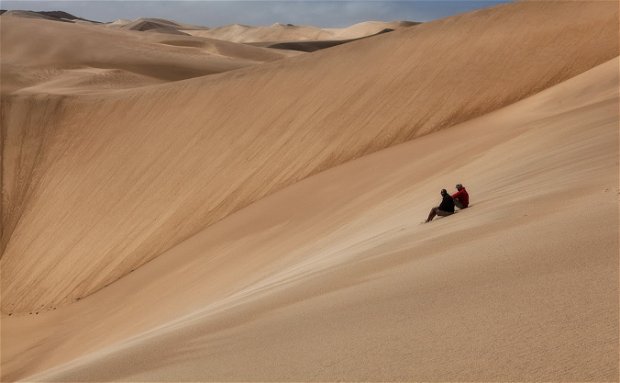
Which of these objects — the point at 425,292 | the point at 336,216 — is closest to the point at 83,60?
the point at 336,216

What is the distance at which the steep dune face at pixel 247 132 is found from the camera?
1605 cm

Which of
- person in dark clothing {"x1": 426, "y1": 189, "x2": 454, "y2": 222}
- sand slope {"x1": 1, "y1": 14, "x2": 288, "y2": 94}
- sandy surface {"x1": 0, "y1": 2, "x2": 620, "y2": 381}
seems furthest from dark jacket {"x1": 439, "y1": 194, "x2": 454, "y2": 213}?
A: sand slope {"x1": 1, "y1": 14, "x2": 288, "y2": 94}

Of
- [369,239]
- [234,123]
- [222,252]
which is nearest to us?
[369,239]

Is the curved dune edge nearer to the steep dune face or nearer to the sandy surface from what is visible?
the sandy surface

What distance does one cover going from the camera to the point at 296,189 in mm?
14555

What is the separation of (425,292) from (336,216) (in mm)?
6940

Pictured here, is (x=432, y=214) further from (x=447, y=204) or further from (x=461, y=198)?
(x=461, y=198)

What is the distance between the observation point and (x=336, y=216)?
1138cm

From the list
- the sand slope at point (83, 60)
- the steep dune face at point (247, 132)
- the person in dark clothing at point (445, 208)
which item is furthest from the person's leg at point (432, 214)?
the sand slope at point (83, 60)

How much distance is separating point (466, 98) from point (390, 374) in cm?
1399

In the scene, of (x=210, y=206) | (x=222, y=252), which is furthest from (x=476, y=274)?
(x=210, y=206)

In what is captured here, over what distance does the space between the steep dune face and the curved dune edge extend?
4.20 meters

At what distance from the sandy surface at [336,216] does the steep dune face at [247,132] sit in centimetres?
7

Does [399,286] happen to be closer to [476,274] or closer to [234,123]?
[476,274]
